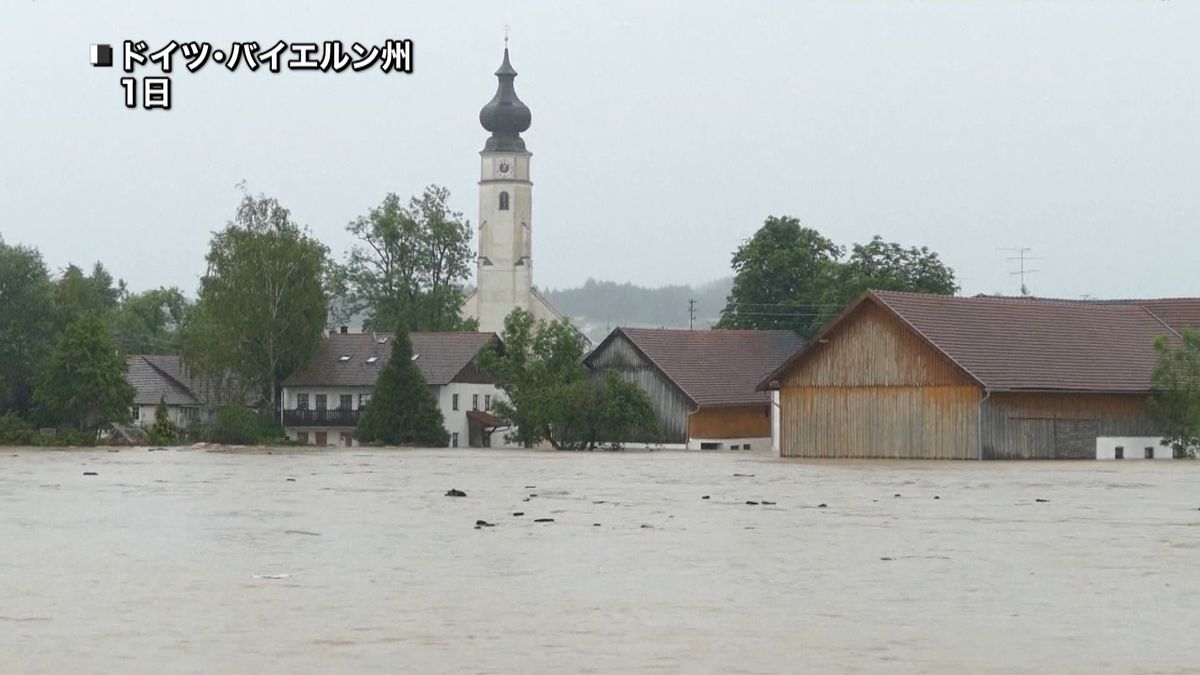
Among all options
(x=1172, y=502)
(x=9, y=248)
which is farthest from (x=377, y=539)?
(x=9, y=248)

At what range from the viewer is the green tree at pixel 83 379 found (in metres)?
72.2

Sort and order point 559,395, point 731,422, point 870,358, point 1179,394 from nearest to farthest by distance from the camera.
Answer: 1. point 870,358
2. point 1179,394
3. point 559,395
4. point 731,422

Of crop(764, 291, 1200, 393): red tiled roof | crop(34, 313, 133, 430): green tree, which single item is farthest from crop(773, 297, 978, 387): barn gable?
crop(34, 313, 133, 430): green tree

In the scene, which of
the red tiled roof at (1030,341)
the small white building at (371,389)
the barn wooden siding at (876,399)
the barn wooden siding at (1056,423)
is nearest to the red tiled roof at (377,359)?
the small white building at (371,389)

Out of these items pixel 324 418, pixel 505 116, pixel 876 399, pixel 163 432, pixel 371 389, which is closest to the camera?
pixel 876 399

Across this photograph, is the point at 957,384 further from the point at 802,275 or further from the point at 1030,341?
the point at 802,275

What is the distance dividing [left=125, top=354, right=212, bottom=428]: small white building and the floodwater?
56927mm

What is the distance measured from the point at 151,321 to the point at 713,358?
206 feet

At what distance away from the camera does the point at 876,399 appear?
55281mm

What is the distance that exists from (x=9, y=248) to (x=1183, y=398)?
1891 inches

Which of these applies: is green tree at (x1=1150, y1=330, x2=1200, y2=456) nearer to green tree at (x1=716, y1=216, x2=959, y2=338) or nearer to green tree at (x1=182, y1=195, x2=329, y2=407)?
green tree at (x1=716, y1=216, x2=959, y2=338)

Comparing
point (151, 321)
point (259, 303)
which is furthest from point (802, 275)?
point (151, 321)

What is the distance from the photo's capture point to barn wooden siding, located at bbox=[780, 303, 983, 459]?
53.3m

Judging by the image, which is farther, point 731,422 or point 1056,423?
point 731,422
